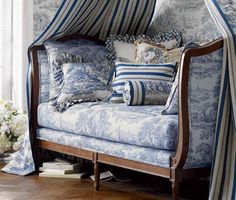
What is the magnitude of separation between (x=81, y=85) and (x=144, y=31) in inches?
31.9

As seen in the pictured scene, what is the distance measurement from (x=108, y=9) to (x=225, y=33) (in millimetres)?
1547

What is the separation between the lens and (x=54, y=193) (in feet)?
12.6

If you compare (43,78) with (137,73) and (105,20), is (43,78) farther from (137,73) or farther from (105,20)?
(137,73)

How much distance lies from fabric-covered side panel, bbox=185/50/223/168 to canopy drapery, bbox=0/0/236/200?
0.04 metres

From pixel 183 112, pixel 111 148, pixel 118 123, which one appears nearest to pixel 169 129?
pixel 183 112

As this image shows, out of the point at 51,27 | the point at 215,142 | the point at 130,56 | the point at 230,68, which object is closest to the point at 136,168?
the point at 215,142

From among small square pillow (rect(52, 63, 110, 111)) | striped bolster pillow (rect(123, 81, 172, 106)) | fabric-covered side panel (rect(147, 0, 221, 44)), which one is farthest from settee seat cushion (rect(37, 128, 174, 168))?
fabric-covered side panel (rect(147, 0, 221, 44))

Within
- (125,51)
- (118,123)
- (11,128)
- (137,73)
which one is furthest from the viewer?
(11,128)

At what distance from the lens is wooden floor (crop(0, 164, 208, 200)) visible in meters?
3.77

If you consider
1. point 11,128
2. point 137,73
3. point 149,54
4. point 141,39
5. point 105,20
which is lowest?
point 11,128

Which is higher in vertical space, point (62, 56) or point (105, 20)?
point (105, 20)

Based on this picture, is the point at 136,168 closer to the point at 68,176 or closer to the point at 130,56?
the point at 68,176

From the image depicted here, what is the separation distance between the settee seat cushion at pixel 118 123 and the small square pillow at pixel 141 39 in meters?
0.58

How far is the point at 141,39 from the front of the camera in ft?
14.9
